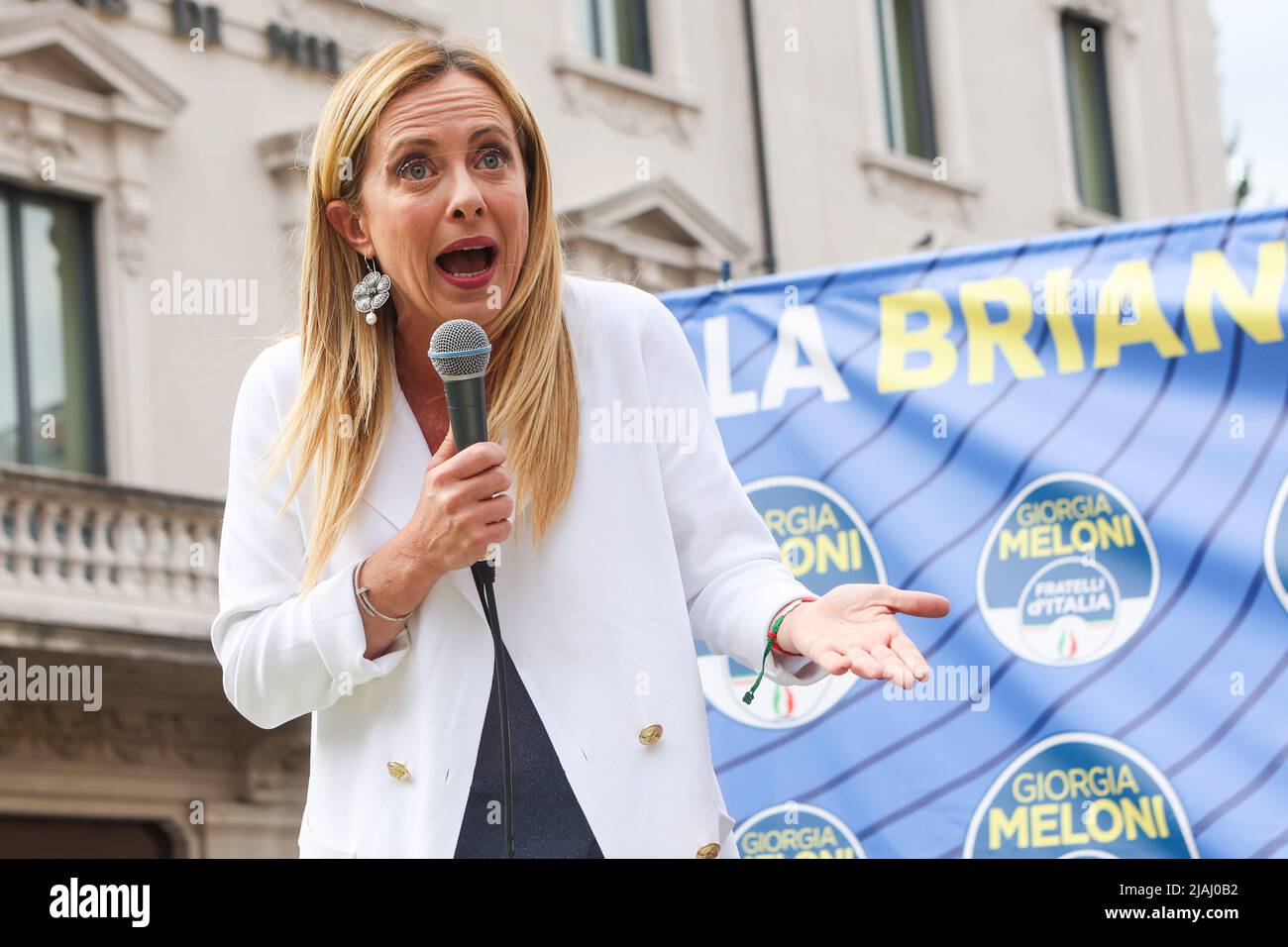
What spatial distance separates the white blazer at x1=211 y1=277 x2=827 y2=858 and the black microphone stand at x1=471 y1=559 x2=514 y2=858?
0.11ft

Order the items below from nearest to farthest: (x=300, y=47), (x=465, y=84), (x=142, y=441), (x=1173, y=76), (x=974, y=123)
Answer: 1. (x=465, y=84)
2. (x=142, y=441)
3. (x=300, y=47)
4. (x=974, y=123)
5. (x=1173, y=76)

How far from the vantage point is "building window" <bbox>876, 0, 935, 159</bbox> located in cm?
1816

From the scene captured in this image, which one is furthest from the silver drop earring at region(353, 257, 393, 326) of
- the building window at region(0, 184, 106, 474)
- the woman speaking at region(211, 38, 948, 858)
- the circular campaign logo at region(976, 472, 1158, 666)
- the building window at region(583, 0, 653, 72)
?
the building window at region(583, 0, 653, 72)

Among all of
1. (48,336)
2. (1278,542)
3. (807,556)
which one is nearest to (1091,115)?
(48,336)

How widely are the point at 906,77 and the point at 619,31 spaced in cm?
354

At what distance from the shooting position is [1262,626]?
14.8 ft

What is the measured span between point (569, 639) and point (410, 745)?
21cm

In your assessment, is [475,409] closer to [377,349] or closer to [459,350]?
[459,350]

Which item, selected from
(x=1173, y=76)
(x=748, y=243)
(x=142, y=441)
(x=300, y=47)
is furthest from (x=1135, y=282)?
(x=1173, y=76)

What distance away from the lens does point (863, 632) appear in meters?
2.15

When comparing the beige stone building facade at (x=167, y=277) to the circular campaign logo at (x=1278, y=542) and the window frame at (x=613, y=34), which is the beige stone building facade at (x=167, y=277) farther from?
the circular campaign logo at (x=1278, y=542)

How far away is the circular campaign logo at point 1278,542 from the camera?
14.9 feet

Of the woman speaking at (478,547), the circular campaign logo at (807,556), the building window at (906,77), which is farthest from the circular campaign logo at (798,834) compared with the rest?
the building window at (906,77)

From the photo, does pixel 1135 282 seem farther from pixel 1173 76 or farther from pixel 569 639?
pixel 1173 76
